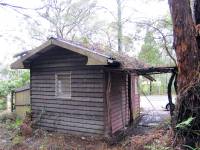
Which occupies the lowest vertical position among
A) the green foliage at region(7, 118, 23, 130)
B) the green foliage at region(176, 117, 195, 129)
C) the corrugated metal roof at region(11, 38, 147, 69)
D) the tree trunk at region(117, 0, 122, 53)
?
the green foliage at region(7, 118, 23, 130)

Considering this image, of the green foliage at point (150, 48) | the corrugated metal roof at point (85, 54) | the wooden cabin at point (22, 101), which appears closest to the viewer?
the corrugated metal roof at point (85, 54)

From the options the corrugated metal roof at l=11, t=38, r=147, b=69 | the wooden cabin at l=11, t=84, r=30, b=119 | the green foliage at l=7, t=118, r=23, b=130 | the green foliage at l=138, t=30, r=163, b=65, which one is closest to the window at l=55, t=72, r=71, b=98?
the corrugated metal roof at l=11, t=38, r=147, b=69

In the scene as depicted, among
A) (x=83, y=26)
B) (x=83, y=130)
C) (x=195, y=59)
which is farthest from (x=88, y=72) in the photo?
(x=83, y=26)

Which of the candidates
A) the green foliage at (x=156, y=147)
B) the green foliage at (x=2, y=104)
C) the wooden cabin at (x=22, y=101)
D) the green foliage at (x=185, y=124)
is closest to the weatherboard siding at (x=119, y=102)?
the green foliage at (x=156, y=147)

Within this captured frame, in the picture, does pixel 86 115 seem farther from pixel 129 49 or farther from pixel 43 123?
pixel 129 49

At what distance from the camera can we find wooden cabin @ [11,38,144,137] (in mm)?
9398

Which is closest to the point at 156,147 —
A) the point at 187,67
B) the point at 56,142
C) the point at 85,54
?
the point at 187,67

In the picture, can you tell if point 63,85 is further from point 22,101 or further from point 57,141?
point 22,101

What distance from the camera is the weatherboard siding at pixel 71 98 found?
9570 mm

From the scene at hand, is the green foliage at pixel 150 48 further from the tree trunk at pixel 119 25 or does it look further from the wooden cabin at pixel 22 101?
the wooden cabin at pixel 22 101

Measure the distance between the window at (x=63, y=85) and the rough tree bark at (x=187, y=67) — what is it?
543 cm

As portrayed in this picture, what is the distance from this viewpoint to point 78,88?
9977mm

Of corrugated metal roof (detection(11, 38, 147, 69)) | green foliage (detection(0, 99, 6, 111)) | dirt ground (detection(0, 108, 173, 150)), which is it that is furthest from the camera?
green foliage (detection(0, 99, 6, 111))

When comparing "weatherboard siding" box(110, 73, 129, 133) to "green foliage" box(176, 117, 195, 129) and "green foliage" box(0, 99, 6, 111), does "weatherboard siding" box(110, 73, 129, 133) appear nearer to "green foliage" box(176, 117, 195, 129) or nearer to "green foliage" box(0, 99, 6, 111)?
"green foliage" box(176, 117, 195, 129)
